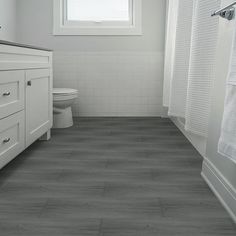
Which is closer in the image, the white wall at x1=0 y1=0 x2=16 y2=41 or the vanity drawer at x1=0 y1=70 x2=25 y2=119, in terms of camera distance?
the vanity drawer at x1=0 y1=70 x2=25 y2=119

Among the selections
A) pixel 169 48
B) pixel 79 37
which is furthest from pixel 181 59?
pixel 79 37

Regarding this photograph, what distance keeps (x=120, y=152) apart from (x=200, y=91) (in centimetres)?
78

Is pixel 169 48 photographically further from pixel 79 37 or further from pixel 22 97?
pixel 22 97

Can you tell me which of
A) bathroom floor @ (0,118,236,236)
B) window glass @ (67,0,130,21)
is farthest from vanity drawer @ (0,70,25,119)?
window glass @ (67,0,130,21)

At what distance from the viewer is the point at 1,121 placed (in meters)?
1.89

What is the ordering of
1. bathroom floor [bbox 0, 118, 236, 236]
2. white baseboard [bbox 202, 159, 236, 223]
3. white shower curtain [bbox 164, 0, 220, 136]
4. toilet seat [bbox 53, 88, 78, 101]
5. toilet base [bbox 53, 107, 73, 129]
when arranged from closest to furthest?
bathroom floor [bbox 0, 118, 236, 236], white baseboard [bbox 202, 159, 236, 223], white shower curtain [bbox 164, 0, 220, 136], toilet seat [bbox 53, 88, 78, 101], toilet base [bbox 53, 107, 73, 129]

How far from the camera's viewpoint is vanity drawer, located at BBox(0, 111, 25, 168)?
1.92m

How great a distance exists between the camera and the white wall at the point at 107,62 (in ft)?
13.3

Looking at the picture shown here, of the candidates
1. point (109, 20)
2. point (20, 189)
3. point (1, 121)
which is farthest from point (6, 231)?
point (109, 20)

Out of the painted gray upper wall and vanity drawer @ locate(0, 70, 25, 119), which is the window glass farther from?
vanity drawer @ locate(0, 70, 25, 119)

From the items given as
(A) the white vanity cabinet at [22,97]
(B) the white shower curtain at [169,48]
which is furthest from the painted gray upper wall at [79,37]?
(A) the white vanity cabinet at [22,97]

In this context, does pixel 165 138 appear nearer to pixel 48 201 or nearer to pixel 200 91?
pixel 200 91

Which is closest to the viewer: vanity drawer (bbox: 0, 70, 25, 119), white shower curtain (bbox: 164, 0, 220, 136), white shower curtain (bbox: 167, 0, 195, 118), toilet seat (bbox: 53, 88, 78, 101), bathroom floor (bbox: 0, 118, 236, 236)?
bathroom floor (bbox: 0, 118, 236, 236)

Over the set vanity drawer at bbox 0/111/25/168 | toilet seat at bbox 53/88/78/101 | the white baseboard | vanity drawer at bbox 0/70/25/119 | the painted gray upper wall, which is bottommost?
the white baseboard
